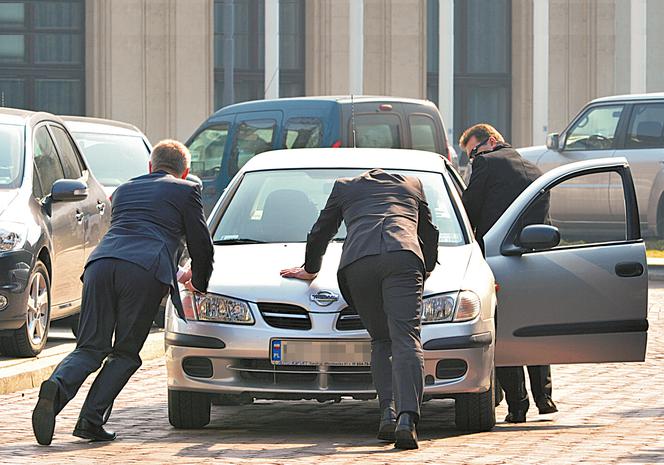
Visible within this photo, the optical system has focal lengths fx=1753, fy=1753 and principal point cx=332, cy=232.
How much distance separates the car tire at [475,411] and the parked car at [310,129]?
9793mm

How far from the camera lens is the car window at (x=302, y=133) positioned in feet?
62.6

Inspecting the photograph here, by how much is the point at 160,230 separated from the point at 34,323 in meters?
3.48

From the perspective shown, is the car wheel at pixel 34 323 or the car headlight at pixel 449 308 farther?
the car wheel at pixel 34 323

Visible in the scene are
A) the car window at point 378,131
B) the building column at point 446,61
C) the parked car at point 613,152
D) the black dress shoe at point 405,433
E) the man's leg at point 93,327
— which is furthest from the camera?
the building column at point 446,61

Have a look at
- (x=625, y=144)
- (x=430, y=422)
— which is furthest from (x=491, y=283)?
(x=625, y=144)

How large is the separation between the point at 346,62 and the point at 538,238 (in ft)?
93.6

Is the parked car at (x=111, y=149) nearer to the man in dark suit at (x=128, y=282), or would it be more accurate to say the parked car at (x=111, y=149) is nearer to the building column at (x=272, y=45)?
the man in dark suit at (x=128, y=282)

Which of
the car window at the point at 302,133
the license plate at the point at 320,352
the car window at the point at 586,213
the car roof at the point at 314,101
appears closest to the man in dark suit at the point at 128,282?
the license plate at the point at 320,352

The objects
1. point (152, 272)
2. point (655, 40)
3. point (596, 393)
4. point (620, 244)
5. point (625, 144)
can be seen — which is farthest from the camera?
point (655, 40)

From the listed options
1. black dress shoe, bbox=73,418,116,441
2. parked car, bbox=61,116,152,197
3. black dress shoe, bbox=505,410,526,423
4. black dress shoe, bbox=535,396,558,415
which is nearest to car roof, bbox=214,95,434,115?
parked car, bbox=61,116,152,197

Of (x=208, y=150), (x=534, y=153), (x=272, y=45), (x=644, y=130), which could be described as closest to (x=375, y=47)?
(x=272, y=45)

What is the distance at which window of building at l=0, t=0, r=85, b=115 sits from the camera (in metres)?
38.6

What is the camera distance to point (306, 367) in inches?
347

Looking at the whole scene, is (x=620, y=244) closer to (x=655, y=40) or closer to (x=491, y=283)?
(x=491, y=283)
